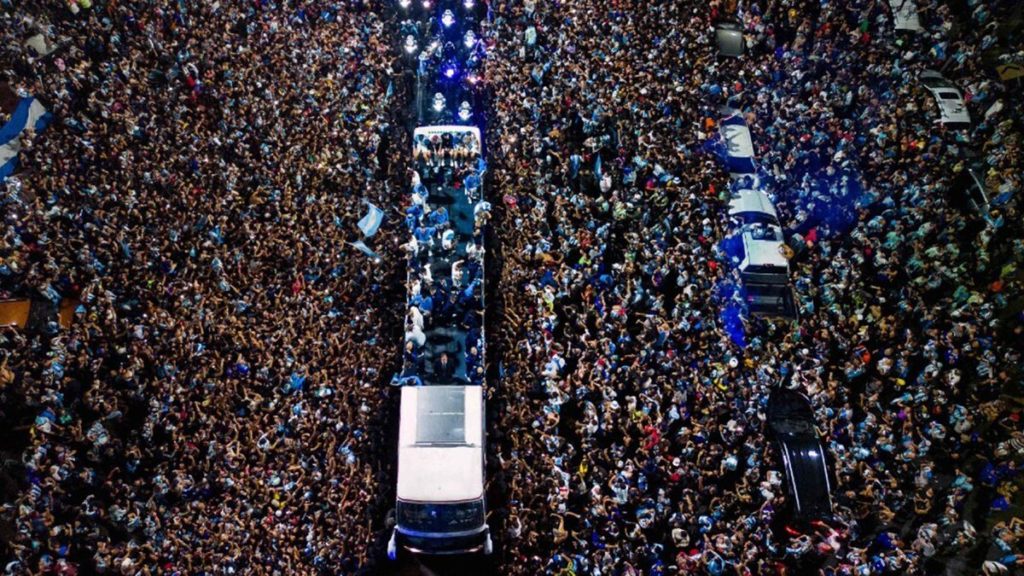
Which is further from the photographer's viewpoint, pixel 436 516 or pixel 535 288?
pixel 535 288

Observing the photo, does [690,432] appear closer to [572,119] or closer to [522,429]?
[522,429]

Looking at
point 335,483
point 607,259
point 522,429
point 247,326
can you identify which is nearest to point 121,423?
point 247,326

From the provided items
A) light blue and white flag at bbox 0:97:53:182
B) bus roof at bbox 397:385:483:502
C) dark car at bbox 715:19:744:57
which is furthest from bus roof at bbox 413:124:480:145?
light blue and white flag at bbox 0:97:53:182

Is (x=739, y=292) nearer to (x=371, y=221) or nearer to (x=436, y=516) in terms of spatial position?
(x=436, y=516)

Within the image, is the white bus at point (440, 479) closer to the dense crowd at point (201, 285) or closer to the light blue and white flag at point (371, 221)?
the dense crowd at point (201, 285)

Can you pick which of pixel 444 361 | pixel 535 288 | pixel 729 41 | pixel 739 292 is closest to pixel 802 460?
pixel 739 292

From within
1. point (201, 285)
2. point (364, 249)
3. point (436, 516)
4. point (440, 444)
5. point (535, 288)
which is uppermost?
point (364, 249)

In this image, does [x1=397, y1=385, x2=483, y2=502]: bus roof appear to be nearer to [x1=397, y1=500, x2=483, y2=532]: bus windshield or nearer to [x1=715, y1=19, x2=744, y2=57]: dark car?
[x1=397, y1=500, x2=483, y2=532]: bus windshield
